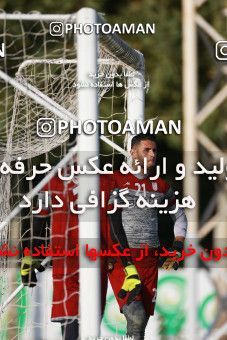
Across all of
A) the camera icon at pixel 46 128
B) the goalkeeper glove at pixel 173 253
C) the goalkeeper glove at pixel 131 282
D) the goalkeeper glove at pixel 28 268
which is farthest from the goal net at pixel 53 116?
the goalkeeper glove at pixel 173 253

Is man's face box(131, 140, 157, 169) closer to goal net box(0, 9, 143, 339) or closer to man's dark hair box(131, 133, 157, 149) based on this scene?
man's dark hair box(131, 133, 157, 149)

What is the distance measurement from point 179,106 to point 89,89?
28.1ft

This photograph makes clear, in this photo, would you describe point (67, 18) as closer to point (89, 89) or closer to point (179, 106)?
point (89, 89)

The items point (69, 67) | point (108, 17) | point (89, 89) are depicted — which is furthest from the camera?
point (108, 17)

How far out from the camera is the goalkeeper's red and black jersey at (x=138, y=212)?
6250 millimetres

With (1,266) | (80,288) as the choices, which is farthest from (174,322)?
(80,288)

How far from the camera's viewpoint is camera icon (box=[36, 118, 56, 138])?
21.4ft

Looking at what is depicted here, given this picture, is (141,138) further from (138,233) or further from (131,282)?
(131,282)

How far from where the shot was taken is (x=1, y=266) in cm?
708

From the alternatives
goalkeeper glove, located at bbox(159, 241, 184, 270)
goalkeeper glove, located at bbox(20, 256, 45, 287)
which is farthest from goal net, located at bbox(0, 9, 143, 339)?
goalkeeper glove, located at bbox(159, 241, 184, 270)

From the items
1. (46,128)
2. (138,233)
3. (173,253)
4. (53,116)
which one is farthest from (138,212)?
(53,116)

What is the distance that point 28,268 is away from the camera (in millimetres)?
6430

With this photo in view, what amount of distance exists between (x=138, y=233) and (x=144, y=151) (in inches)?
17.2

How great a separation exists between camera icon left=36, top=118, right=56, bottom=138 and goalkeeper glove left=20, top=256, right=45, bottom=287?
68 cm
